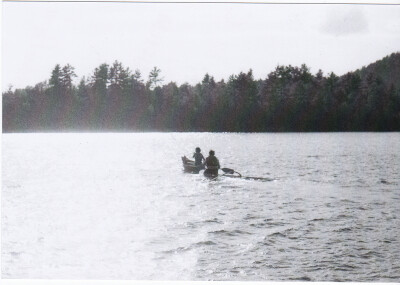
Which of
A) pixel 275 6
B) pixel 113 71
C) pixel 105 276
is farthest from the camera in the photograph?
pixel 113 71

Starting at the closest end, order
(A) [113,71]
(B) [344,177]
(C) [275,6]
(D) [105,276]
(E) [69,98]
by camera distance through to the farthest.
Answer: (D) [105,276] → (C) [275,6] → (A) [113,71] → (E) [69,98] → (B) [344,177]

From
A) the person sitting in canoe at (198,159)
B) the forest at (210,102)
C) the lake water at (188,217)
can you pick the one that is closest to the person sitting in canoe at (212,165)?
the lake water at (188,217)

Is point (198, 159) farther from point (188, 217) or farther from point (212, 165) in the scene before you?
point (188, 217)

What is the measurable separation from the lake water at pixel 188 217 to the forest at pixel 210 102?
0.37 meters

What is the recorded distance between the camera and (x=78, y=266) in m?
7.68

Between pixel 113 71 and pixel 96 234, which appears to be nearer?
pixel 96 234

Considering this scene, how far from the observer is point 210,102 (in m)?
13.1

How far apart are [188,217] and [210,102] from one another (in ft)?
14.4

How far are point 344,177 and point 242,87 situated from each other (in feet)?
13.0

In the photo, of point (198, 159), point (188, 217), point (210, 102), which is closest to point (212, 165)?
point (198, 159)

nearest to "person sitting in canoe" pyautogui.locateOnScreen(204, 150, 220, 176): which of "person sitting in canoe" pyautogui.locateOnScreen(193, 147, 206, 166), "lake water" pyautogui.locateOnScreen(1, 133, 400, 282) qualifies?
"lake water" pyautogui.locateOnScreen(1, 133, 400, 282)

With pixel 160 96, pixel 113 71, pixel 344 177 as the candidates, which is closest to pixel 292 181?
pixel 344 177

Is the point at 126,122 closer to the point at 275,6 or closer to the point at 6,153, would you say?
the point at 6,153

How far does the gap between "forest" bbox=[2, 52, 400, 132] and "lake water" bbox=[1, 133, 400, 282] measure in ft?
1.22
